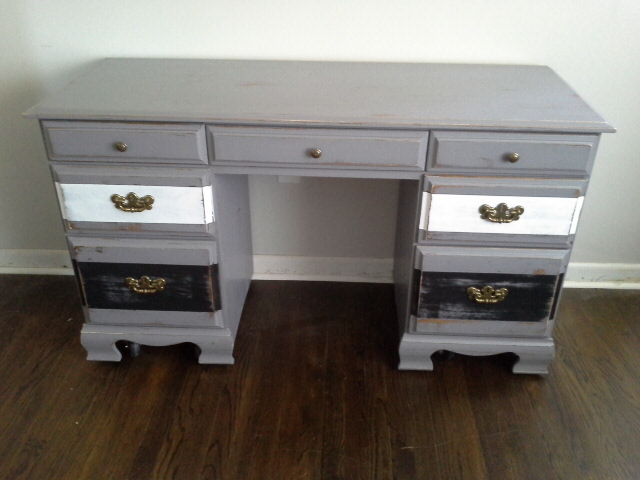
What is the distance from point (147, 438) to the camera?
1.55 meters

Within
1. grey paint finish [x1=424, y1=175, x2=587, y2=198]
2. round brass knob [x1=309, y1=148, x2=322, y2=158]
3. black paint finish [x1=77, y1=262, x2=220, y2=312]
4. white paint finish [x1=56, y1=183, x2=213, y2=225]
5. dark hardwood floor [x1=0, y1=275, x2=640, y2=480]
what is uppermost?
round brass knob [x1=309, y1=148, x2=322, y2=158]

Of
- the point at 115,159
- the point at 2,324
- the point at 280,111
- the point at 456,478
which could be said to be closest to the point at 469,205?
the point at 280,111

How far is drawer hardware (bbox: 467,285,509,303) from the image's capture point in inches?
63.1

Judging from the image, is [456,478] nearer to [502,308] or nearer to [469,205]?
[502,308]

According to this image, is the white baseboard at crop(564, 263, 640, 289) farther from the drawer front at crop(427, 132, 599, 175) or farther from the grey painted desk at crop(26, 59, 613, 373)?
the drawer front at crop(427, 132, 599, 175)

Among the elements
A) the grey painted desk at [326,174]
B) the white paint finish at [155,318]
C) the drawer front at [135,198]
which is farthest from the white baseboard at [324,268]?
the drawer front at [135,198]

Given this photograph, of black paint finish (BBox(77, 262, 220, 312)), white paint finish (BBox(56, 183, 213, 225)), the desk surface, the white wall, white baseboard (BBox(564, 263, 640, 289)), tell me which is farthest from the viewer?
white baseboard (BBox(564, 263, 640, 289))

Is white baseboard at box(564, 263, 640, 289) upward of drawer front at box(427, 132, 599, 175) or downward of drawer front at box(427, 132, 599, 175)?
downward

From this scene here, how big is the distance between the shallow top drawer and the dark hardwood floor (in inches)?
27.4

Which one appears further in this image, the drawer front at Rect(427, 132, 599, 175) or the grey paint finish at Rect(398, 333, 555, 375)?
the grey paint finish at Rect(398, 333, 555, 375)

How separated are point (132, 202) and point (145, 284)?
0.26 m

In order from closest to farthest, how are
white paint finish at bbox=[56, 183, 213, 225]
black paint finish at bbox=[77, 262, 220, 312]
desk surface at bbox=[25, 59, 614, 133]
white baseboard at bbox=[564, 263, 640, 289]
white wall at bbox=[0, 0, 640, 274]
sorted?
desk surface at bbox=[25, 59, 614, 133] < white paint finish at bbox=[56, 183, 213, 225] < black paint finish at bbox=[77, 262, 220, 312] < white wall at bbox=[0, 0, 640, 274] < white baseboard at bbox=[564, 263, 640, 289]

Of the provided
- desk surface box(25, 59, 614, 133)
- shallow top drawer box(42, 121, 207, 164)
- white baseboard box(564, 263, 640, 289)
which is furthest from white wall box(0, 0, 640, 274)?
shallow top drawer box(42, 121, 207, 164)

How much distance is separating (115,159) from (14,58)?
735 millimetres
